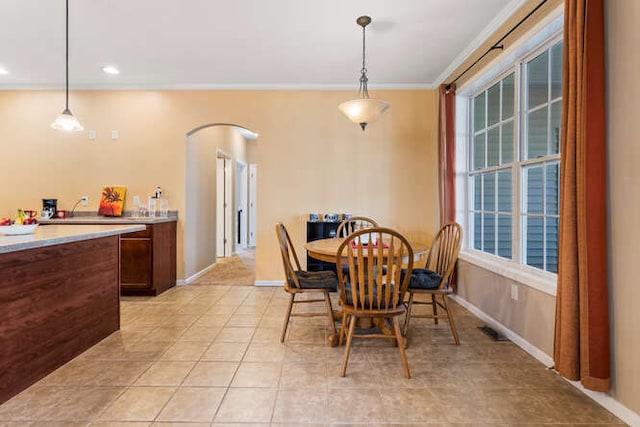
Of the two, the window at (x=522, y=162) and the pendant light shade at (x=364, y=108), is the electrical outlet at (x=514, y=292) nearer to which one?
the window at (x=522, y=162)

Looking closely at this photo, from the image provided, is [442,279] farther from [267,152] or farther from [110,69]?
[110,69]

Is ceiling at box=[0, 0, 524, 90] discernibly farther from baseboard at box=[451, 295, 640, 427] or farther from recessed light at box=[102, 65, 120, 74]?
baseboard at box=[451, 295, 640, 427]

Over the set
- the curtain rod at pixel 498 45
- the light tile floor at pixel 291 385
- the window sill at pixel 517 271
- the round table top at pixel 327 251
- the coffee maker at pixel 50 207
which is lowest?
the light tile floor at pixel 291 385

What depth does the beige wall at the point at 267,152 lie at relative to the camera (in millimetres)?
4512

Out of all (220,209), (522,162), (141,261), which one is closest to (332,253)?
(522,162)

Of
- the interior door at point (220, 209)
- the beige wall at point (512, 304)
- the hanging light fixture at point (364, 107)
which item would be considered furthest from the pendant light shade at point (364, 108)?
the interior door at point (220, 209)

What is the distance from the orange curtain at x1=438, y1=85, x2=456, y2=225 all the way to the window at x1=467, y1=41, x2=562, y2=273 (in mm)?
238

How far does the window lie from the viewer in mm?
2561

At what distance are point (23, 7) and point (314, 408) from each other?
11.8ft

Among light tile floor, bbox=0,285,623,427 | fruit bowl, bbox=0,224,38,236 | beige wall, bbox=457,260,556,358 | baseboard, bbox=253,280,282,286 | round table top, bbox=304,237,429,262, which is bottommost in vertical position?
light tile floor, bbox=0,285,623,427

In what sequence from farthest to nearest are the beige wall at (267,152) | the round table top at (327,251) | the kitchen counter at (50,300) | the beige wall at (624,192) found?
the beige wall at (267,152) < the round table top at (327,251) < the kitchen counter at (50,300) < the beige wall at (624,192)

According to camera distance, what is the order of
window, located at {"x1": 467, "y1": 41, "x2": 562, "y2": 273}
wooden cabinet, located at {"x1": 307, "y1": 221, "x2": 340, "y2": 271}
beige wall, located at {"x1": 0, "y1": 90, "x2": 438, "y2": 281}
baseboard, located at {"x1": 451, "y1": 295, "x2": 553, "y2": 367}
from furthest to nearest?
1. beige wall, located at {"x1": 0, "y1": 90, "x2": 438, "y2": 281}
2. wooden cabinet, located at {"x1": 307, "y1": 221, "x2": 340, "y2": 271}
3. window, located at {"x1": 467, "y1": 41, "x2": 562, "y2": 273}
4. baseboard, located at {"x1": 451, "y1": 295, "x2": 553, "y2": 367}

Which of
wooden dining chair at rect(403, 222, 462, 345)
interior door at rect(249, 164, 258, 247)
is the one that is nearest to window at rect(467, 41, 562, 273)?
wooden dining chair at rect(403, 222, 462, 345)

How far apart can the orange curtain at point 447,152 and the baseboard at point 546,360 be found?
977 mm
